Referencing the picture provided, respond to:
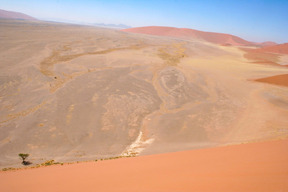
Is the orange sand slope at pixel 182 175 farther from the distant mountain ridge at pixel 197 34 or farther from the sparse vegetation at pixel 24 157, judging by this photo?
the distant mountain ridge at pixel 197 34

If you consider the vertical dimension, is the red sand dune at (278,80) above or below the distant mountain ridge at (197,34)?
below

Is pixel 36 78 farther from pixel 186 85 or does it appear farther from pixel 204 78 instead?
pixel 204 78

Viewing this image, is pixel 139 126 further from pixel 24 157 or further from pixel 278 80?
pixel 278 80

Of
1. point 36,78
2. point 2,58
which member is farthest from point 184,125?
point 2,58

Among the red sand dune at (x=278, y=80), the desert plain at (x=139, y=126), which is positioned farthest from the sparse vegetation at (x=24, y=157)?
the red sand dune at (x=278, y=80)

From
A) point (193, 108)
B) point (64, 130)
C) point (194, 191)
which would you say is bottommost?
point (64, 130)

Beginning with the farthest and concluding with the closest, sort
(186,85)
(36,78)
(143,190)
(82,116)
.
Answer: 1. (186,85)
2. (36,78)
3. (82,116)
4. (143,190)
